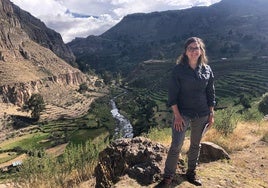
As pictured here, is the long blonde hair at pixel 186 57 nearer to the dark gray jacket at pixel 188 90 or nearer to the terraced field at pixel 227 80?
the dark gray jacket at pixel 188 90

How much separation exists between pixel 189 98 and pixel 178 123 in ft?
1.64

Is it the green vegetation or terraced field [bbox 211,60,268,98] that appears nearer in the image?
the green vegetation

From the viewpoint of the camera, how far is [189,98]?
645 cm

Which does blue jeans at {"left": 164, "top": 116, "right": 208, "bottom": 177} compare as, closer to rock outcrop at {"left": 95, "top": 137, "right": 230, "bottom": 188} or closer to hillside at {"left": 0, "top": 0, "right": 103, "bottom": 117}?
rock outcrop at {"left": 95, "top": 137, "right": 230, "bottom": 188}

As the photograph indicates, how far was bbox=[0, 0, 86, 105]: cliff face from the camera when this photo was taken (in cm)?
12419

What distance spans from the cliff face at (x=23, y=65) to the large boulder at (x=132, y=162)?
11658 cm

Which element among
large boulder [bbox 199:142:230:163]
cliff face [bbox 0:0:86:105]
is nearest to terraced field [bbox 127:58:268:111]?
cliff face [bbox 0:0:86:105]

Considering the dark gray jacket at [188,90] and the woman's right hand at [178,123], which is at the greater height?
the dark gray jacket at [188,90]

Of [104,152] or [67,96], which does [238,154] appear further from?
[67,96]

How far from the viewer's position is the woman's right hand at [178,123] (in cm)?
627

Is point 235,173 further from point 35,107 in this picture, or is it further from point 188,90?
point 35,107

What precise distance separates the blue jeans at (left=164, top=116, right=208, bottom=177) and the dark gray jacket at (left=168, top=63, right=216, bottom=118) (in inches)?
6.6

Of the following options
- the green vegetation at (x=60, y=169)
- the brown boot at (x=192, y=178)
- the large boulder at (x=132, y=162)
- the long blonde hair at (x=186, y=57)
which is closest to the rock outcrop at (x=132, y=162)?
the large boulder at (x=132, y=162)

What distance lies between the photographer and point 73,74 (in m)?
169
